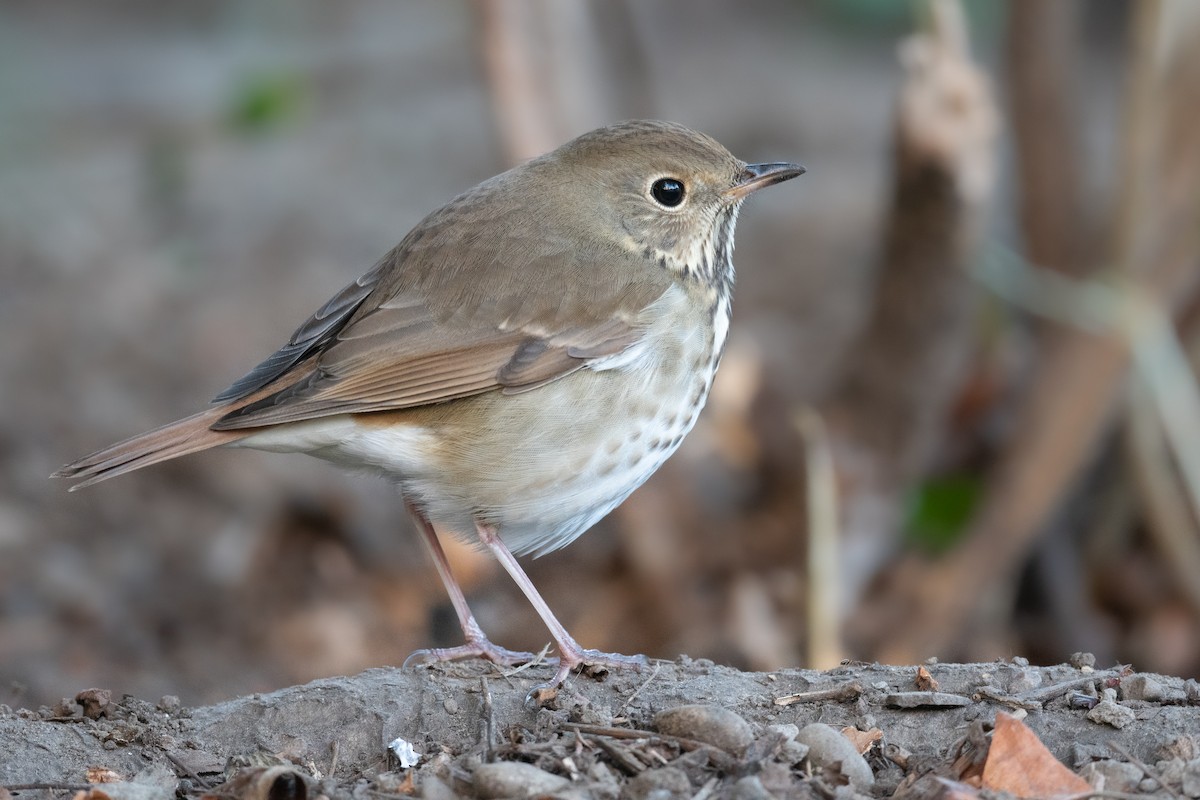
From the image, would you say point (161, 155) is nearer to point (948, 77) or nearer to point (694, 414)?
point (948, 77)

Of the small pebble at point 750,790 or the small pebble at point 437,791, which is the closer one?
the small pebble at point 750,790

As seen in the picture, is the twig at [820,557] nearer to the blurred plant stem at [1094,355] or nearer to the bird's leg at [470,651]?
the blurred plant stem at [1094,355]

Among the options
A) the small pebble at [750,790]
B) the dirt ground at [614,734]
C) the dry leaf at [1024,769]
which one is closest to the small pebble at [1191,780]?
the dirt ground at [614,734]

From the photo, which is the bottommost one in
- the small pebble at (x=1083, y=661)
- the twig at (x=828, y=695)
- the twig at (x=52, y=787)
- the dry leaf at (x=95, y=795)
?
the dry leaf at (x=95, y=795)

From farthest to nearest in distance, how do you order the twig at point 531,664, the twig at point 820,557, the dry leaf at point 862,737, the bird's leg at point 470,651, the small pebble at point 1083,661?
the twig at point 820,557 → the bird's leg at point 470,651 → the twig at point 531,664 → the small pebble at point 1083,661 → the dry leaf at point 862,737

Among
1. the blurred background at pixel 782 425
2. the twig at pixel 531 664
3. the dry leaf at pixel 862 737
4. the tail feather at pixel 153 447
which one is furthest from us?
the blurred background at pixel 782 425

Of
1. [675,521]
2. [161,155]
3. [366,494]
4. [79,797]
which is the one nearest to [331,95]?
[161,155]

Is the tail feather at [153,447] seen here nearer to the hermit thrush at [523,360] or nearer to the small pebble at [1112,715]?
the hermit thrush at [523,360]

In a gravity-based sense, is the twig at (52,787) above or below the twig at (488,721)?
below
